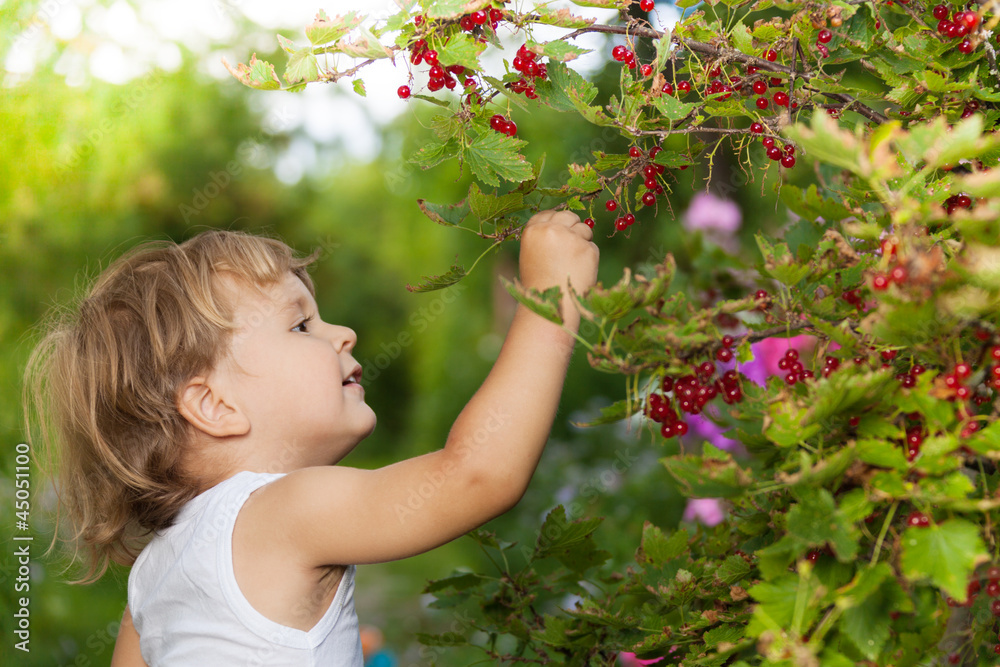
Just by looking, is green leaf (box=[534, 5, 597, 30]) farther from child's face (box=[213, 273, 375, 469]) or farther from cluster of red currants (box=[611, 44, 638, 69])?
child's face (box=[213, 273, 375, 469])

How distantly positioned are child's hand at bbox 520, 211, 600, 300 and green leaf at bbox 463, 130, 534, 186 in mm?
108

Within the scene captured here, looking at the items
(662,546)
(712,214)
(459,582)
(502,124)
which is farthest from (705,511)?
(502,124)

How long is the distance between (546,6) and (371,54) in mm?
195

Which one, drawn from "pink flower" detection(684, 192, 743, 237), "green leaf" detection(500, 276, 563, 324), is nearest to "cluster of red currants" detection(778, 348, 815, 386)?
"green leaf" detection(500, 276, 563, 324)

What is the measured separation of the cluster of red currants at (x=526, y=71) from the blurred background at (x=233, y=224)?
5.0 inches

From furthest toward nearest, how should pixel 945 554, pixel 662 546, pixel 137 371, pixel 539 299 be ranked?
pixel 137 371 < pixel 662 546 < pixel 539 299 < pixel 945 554

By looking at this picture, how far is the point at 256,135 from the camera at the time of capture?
25.8 feet

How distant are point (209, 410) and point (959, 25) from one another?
1.13 metres

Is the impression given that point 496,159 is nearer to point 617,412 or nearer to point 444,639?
point 617,412

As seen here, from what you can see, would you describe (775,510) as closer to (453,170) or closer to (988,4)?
(988,4)

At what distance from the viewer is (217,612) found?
1.08 meters

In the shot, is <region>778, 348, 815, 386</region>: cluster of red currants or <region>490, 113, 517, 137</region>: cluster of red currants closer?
<region>778, 348, 815, 386</region>: cluster of red currants

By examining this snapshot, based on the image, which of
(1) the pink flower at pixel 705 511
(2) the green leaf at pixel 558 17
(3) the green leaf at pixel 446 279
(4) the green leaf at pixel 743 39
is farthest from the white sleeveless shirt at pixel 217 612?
(1) the pink flower at pixel 705 511

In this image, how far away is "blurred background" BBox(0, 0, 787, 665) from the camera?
2723mm
